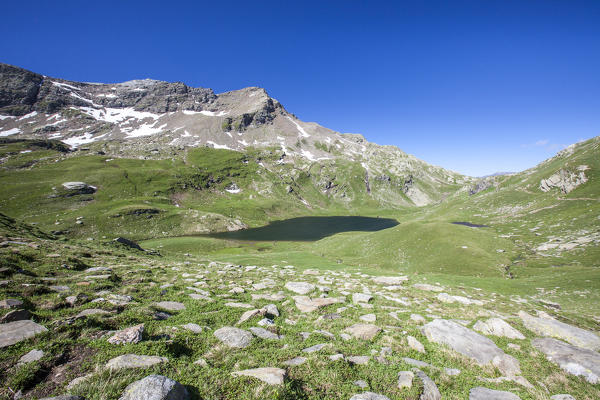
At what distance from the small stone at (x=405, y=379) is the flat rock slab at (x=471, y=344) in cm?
374

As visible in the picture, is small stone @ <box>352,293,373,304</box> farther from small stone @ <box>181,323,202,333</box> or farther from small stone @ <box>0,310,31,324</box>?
small stone @ <box>0,310,31,324</box>


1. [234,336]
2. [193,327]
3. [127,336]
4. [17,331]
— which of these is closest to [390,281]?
[234,336]

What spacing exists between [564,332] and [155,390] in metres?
18.6

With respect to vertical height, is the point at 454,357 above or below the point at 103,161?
below

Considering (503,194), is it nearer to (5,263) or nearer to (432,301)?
(432,301)

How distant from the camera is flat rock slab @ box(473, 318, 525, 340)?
11492 millimetres

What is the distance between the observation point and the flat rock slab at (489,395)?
734cm

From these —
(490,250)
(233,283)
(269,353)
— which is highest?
(269,353)

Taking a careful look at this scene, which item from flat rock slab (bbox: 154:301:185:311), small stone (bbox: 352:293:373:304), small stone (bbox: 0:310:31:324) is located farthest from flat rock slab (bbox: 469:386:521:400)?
small stone (bbox: 0:310:31:324)

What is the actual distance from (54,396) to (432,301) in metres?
19.6

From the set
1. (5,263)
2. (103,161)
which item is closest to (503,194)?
(5,263)

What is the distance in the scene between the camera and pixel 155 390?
193 inches

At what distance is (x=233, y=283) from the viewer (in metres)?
17.5

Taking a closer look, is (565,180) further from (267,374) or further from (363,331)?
(267,374)
